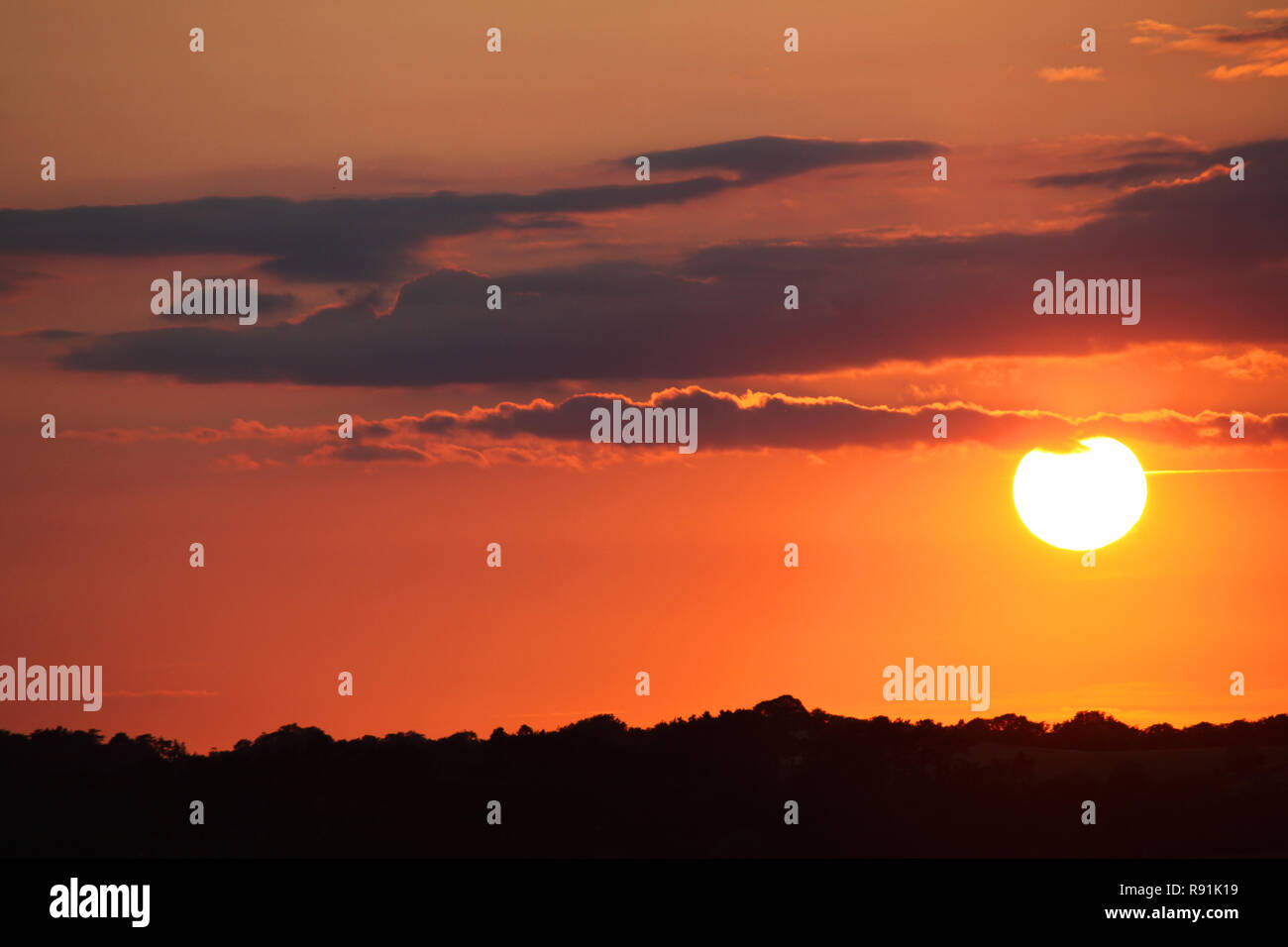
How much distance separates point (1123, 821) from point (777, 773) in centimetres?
3429

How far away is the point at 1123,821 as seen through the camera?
190 m
